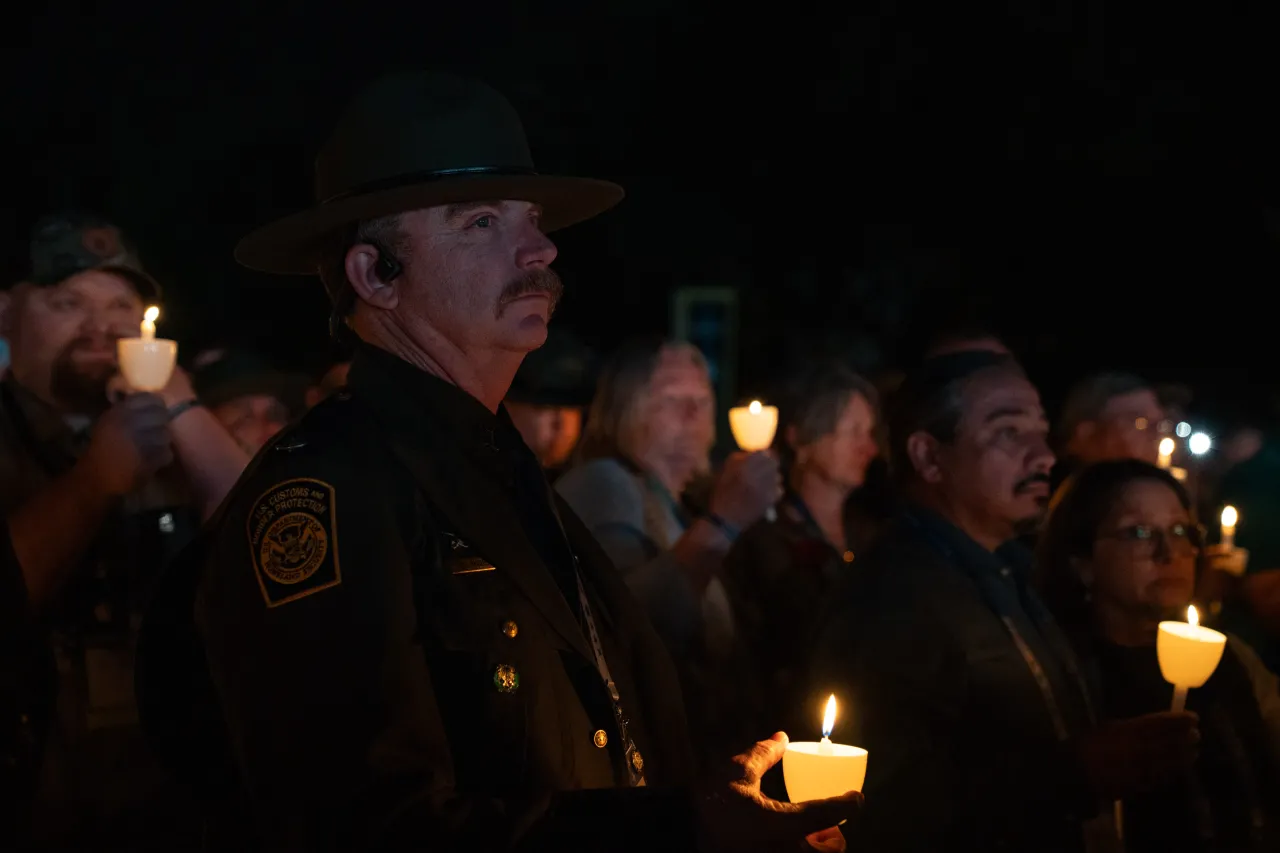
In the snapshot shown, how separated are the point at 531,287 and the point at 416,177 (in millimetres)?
331

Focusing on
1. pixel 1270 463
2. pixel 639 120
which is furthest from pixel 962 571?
pixel 639 120

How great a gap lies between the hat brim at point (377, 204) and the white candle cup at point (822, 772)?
1282 mm

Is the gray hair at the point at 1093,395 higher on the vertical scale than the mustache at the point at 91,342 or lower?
lower

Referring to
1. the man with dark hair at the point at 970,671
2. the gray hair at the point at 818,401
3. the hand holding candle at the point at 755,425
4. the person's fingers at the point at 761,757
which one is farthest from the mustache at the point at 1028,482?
the gray hair at the point at 818,401

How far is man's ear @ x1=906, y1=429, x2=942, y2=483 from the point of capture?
4078mm

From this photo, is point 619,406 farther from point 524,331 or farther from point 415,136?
point 415,136

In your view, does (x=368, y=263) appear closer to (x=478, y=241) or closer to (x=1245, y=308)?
(x=478, y=241)

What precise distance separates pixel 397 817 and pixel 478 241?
1226 mm

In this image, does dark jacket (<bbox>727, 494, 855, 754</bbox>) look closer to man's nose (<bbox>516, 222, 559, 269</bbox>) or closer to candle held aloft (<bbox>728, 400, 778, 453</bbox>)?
candle held aloft (<bbox>728, 400, 778, 453</bbox>)

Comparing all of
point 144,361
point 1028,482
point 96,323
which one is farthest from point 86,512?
point 1028,482

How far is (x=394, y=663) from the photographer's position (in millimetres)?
2105

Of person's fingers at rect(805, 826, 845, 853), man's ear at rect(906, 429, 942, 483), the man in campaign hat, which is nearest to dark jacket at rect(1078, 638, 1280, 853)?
man's ear at rect(906, 429, 942, 483)

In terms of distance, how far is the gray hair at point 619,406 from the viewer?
224 inches

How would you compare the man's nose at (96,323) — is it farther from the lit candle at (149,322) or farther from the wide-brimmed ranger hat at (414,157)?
the wide-brimmed ranger hat at (414,157)
